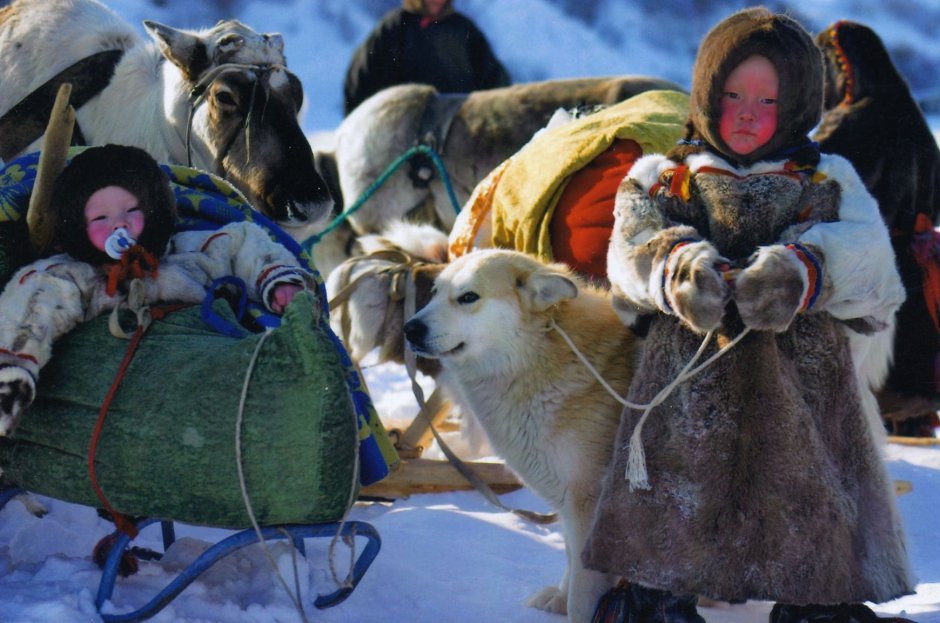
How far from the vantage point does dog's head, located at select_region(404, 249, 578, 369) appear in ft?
9.59

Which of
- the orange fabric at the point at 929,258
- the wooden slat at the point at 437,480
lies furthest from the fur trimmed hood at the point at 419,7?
the wooden slat at the point at 437,480

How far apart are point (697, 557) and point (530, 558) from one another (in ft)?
4.04

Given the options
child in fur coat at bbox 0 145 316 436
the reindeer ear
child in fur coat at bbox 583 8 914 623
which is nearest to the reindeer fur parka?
child in fur coat at bbox 0 145 316 436

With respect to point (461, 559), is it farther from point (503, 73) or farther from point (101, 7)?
point (503, 73)

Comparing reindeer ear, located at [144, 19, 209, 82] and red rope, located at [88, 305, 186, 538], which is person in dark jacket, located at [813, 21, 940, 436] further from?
red rope, located at [88, 305, 186, 538]

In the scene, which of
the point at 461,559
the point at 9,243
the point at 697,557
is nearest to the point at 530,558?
the point at 461,559

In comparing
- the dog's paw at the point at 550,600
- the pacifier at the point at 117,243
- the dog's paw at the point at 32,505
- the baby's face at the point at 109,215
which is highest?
the baby's face at the point at 109,215

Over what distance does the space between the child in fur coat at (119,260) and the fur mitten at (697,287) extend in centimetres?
98

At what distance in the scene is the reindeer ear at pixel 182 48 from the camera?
3.89 m

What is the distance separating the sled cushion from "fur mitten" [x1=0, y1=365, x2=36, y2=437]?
0.40ft

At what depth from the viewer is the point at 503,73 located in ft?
27.0

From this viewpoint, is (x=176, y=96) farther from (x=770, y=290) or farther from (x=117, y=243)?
(x=770, y=290)

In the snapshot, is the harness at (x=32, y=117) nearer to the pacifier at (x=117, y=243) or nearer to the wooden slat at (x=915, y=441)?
the pacifier at (x=117, y=243)

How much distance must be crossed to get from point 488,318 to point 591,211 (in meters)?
0.74
